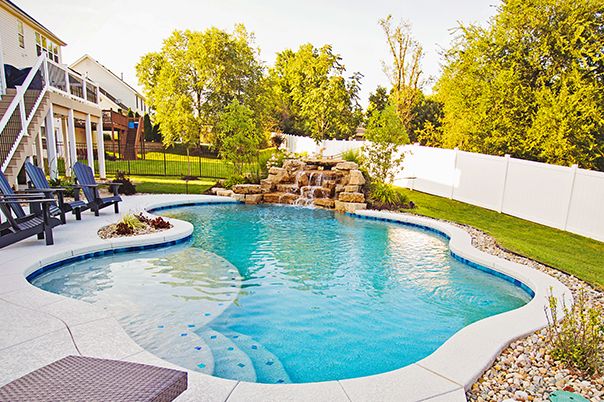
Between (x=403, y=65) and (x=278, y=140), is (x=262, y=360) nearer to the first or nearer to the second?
(x=403, y=65)

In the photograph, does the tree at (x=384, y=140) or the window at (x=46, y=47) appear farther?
the window at (x=46, y=47)

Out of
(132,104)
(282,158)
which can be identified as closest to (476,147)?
(282,158)

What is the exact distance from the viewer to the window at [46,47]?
18.0 meters

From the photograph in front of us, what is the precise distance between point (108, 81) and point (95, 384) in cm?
4024

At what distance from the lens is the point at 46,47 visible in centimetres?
1886

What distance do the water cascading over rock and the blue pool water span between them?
4.00 meters

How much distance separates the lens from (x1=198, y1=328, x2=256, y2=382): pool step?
3.44m

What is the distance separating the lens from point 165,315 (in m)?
4.50

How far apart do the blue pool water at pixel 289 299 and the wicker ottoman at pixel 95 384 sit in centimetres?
142

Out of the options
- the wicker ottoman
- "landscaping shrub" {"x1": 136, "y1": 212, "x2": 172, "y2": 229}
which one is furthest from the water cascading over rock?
the wicker ottoman

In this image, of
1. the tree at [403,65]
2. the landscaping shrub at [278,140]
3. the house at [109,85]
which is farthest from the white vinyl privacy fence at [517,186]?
the house at [109,85]

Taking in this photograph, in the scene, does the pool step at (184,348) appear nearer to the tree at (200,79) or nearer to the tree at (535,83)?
the tree at (535,83)

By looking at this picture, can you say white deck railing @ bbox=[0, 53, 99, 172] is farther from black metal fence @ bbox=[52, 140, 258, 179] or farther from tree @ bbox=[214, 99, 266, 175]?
tree @ bbox=[214, 99, 266, 175]

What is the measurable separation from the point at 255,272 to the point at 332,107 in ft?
72.5
